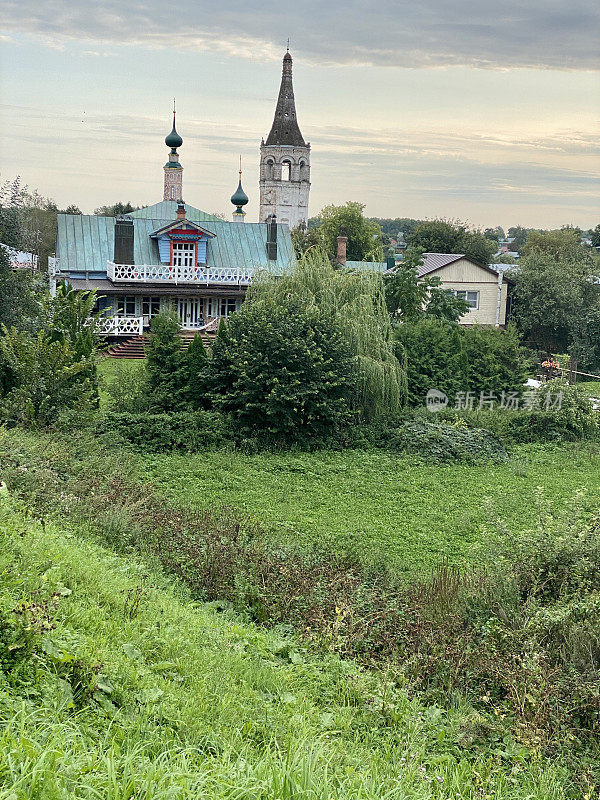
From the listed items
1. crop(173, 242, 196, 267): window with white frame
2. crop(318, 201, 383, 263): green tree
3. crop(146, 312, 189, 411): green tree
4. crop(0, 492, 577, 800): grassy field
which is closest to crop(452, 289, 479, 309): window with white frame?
crop(173, 242, 196, 267): window with white frame

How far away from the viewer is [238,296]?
117ft

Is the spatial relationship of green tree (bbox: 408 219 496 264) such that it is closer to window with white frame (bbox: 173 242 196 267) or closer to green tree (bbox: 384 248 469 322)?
window with white frame (bbox: 173 242 196 267)

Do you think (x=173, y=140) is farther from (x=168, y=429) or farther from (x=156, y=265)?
(x=168, y=429)

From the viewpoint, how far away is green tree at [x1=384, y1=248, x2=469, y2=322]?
23531mm

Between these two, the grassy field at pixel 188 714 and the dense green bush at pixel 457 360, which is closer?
the grassy field at pixel 188 714

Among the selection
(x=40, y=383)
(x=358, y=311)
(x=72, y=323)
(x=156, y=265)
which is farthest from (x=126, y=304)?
(x=40, y=383)

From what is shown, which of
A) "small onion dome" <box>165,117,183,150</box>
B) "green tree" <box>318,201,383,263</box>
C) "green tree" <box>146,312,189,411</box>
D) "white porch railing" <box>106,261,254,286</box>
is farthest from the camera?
"green tree" <box>318,201,383,263</box>

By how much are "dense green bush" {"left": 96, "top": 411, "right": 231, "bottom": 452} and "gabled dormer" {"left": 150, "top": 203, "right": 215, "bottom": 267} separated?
19734 millimetres

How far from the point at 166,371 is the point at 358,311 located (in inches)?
195

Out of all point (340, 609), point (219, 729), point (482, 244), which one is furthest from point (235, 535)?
point (482, 244)

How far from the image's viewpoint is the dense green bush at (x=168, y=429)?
1628 centimetres

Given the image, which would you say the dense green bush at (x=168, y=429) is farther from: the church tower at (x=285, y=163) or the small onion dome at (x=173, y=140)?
the church tower at (x=285, y=163)

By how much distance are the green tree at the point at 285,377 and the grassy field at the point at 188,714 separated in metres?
9.83

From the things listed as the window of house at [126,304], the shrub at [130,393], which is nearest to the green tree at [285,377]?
the shrub at [130,393]
